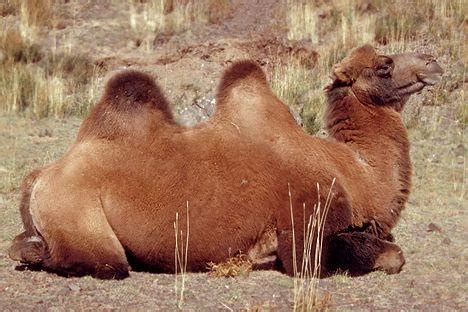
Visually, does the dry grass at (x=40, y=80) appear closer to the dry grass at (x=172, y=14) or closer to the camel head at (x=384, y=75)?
the dry grass at (x=172, y=14)

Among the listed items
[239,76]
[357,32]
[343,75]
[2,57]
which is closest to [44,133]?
[2,57]

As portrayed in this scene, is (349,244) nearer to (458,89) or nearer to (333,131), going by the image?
(333,131)

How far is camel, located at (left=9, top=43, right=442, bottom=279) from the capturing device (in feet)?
21.6

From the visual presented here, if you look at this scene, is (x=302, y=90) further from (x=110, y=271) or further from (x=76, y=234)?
(x=76, y=234)

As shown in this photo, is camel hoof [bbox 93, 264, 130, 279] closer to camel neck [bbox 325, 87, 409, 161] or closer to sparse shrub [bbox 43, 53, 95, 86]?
camel neck [bbox 325, 87, 409, 161]

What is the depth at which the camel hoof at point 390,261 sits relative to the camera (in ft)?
22.9

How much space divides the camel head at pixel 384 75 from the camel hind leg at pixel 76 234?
8.30 ft

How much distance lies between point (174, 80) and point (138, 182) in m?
9.71

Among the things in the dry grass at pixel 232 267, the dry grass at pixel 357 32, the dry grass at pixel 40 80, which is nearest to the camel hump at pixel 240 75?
the dry grass at pixel 232 267

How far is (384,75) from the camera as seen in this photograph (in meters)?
7.92

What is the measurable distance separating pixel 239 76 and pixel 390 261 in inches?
72.8

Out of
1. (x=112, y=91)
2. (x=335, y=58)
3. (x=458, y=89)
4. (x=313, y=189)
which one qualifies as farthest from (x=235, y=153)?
(x=335, y=58)

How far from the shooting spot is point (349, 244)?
22.5 ft

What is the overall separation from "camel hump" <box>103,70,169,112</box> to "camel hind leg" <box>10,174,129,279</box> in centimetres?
78
